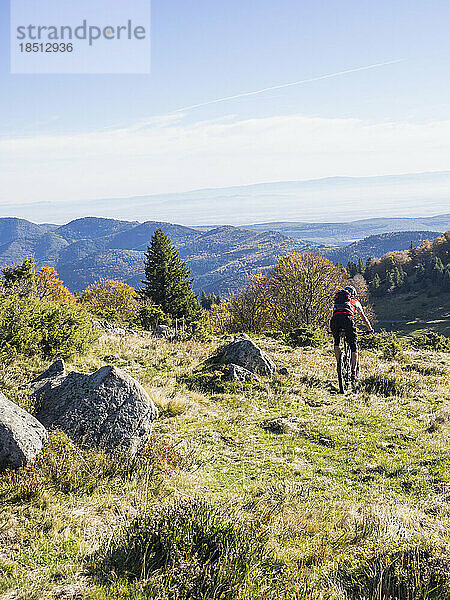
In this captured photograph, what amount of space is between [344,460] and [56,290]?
71.1 meters

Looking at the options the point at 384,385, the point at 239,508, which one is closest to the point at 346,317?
the point at 384,385

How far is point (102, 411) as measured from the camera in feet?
26.5

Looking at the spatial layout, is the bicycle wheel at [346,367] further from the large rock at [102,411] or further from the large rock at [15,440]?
the large rock at [15,440]

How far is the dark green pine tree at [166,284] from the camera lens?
53656mm

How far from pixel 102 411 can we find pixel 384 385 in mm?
11027

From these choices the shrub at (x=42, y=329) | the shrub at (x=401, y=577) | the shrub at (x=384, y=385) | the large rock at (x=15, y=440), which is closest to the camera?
the shrub at (x=401, y=577)

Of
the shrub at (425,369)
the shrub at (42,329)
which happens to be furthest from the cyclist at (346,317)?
the shrub at (42,329)

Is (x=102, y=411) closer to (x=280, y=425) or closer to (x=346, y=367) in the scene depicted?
(x=280, y=425)

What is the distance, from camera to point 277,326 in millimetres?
50562

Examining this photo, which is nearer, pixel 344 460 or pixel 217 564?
pixel 217 564

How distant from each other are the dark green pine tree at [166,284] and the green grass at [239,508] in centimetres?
4088

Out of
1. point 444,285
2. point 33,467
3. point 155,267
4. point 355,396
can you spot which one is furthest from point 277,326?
point 444,285

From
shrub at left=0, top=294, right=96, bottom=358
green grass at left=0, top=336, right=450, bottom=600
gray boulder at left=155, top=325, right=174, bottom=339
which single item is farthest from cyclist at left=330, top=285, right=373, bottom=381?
gray boulder at left=155, top=325, right=174, bottom=339

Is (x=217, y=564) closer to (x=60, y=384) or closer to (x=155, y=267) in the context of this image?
(x=60, y=384)
